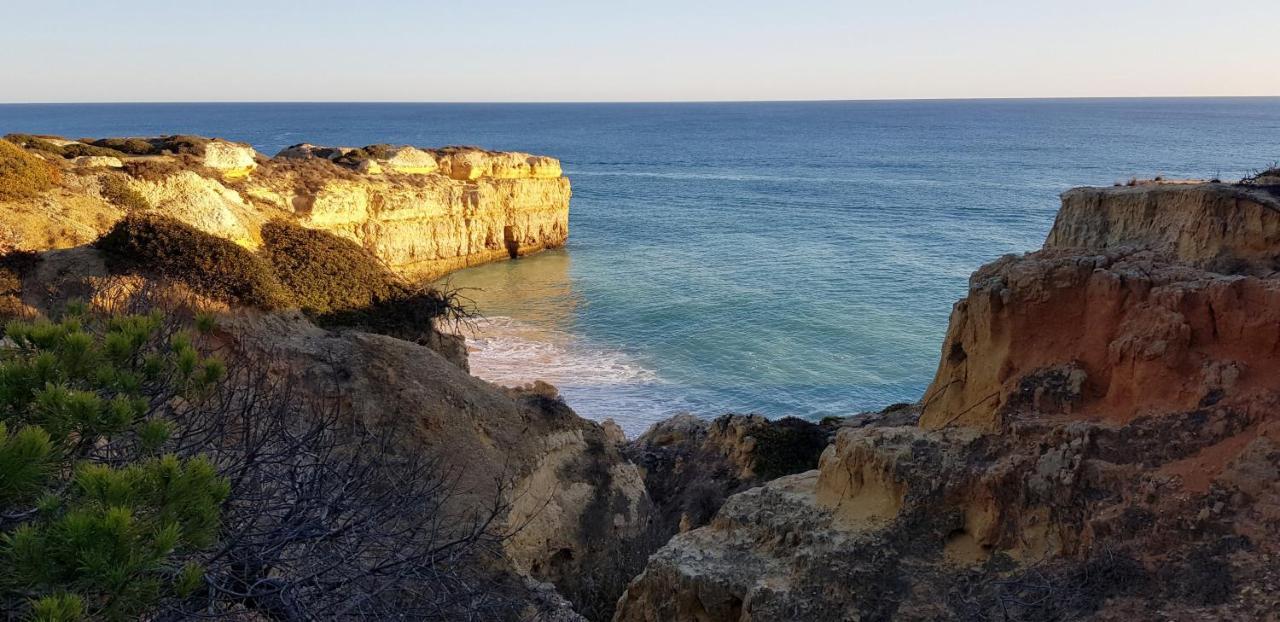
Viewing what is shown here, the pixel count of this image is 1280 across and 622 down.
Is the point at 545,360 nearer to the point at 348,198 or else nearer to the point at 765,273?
the point at 348,198

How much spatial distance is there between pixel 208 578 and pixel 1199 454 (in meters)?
8.36

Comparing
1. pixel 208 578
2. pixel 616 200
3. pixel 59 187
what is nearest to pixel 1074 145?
pixel 616 200

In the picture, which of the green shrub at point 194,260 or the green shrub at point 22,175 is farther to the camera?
the green shrub at point 22,175

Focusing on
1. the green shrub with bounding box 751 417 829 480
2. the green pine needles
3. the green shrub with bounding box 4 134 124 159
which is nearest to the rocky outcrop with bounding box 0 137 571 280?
the green shrub with bounding box 4 134 124 159

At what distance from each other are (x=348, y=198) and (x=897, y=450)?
116 feet

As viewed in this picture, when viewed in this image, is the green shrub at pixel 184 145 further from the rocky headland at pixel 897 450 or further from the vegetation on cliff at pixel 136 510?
the vegetation on cliff at pixel 136 510

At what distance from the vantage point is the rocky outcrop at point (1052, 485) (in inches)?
297

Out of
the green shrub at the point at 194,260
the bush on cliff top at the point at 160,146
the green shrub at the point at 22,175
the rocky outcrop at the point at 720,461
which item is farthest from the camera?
the bush on cliff top at the point at 160,146

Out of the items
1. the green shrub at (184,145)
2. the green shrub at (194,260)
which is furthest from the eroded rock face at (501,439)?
the green shrub at (184,145)

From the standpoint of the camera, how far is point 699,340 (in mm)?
33875

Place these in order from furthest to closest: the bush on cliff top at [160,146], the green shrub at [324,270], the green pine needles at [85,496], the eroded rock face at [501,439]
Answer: the bush on cliff top at [160,146]
the green shrub at [324,270]
the eroded rock face at [501,439]
the green pine needles at [85,496]

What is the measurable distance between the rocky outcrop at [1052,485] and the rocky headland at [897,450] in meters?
0.03

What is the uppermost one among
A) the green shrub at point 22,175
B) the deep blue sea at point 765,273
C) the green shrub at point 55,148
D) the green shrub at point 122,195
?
the green shrub at point 55,148

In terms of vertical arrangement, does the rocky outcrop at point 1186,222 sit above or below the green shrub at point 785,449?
above
